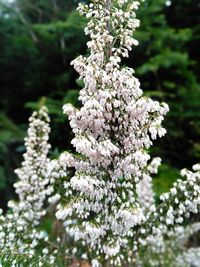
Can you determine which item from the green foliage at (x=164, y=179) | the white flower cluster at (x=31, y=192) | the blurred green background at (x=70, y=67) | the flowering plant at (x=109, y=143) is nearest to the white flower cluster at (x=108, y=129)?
the flowering plant at (x=109, y=143)

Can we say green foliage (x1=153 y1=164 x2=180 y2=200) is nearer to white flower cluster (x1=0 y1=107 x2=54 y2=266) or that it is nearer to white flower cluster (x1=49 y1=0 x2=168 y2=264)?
white flower cluster (x1=0 y1=107 x2=54 y2=266)

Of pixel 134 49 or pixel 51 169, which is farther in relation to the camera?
pixel 134 49

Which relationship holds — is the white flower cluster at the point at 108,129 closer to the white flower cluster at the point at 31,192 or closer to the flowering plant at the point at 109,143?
the flowering plant at the point at 109,143

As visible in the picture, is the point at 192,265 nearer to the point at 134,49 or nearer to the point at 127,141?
the point at 127,141

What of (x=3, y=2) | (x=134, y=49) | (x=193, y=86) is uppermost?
(x=3, y=2)

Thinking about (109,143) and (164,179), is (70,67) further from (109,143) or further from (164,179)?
(109,143)

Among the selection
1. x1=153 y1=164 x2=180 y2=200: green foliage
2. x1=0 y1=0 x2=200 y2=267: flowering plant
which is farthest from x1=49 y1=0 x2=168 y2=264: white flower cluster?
x1=153 y1=164 x2=180 y2=200: green foliage

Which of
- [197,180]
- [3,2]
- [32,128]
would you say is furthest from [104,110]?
[3,2]
